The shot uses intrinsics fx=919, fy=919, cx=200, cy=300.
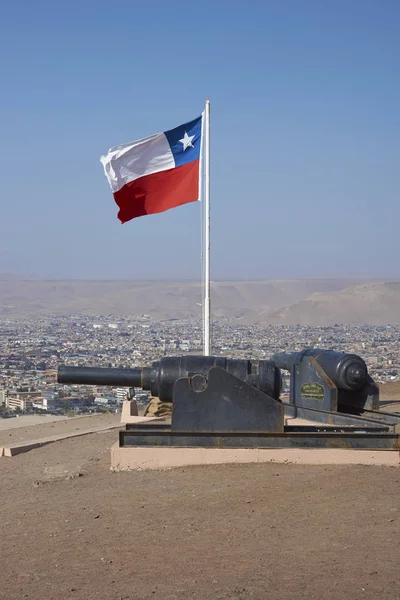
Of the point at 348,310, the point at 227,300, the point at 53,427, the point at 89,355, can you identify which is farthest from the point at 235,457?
the point at 227,300

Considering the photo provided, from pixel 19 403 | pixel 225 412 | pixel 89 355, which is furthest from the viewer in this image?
pixel 89 355

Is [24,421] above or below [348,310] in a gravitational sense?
below

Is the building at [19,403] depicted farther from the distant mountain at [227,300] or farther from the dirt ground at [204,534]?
the distant mountain at [227,300]

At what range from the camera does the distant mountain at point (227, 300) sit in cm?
9562

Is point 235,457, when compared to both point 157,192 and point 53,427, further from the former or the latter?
point 157,192

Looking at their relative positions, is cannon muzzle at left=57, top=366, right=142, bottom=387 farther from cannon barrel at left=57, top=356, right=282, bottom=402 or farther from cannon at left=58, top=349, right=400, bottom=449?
cannon barrel at left=57, top=356, right=282, bottom=402

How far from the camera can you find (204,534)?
23.3 ft

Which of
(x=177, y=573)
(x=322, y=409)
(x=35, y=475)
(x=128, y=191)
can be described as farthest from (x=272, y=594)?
(x=128, y=191)

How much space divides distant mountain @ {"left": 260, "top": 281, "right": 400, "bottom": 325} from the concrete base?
74.4 m

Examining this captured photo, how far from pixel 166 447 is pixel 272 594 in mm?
3964

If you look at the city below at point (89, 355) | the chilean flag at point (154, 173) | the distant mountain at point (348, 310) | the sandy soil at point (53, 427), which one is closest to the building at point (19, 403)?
the city below at point (89, 355)

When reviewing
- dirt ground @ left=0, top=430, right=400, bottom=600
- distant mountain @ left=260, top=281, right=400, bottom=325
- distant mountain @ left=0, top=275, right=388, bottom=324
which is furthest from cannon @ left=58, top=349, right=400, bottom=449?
distant mountain @ left=0, top=275, right=388, bottom=324

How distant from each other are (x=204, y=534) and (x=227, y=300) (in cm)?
13071

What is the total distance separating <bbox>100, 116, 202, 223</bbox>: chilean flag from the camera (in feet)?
55.5
